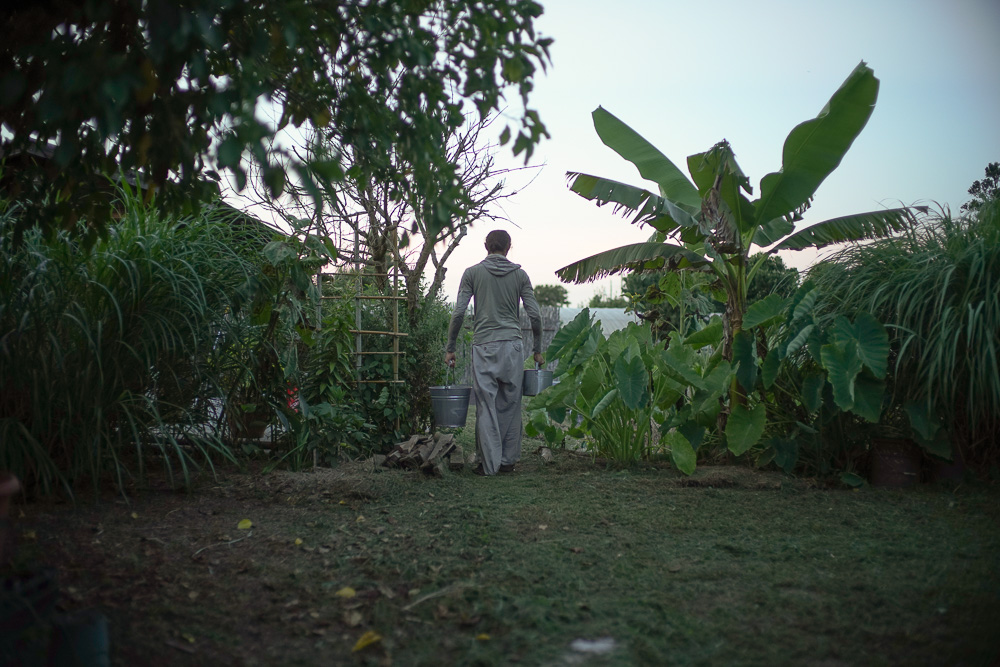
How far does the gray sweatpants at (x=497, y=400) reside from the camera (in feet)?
17.9

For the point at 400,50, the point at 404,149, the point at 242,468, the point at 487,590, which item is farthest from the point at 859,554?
the point at 242,468

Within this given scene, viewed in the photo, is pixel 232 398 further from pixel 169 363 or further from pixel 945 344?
pixel 945 344

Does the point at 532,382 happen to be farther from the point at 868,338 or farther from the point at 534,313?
the point at 868,338

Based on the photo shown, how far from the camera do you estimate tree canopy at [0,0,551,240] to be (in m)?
1.91

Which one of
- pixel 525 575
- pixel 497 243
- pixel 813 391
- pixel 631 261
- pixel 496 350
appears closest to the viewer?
pixel 525 575

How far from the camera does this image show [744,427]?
4996 millimetres

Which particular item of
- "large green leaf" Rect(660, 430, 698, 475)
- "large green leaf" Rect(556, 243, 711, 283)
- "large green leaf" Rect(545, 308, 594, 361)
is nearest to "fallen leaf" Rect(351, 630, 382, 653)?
"large green leaf" Rect(660, 430, 698, 475)

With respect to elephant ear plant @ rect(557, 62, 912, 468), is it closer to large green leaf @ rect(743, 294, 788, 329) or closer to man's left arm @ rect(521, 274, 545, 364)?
large green leaf @ rect(743, 294, 788, 329)

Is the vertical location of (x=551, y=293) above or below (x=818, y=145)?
above

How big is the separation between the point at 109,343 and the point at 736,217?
4622 millimetres

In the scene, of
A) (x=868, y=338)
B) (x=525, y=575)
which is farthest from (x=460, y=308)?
(x=525, y=575)

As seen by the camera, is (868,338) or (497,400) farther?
(497,400)

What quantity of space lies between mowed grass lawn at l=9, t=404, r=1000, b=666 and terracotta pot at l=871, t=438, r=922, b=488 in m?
0.23

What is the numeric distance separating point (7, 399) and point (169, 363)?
761mm
